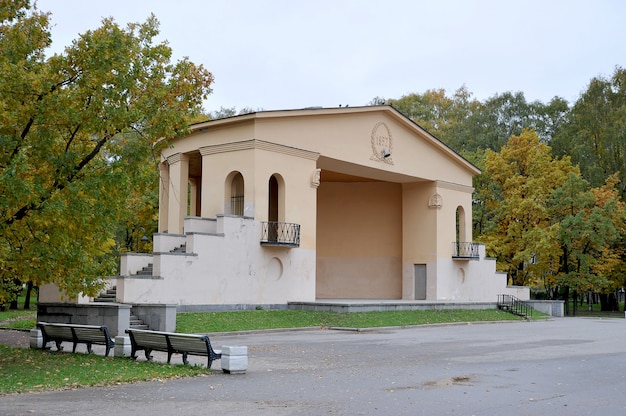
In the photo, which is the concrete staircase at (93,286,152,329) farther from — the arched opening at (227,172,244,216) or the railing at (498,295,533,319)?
the railing at (498,295,533,319)

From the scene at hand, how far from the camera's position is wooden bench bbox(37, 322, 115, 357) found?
15.9 m

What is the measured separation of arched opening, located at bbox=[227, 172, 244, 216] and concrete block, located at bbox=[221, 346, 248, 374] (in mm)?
17667

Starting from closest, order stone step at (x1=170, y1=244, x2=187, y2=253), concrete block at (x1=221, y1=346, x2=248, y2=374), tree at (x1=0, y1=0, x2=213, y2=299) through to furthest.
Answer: concrete block at (x1=221, y1=346, x2=248, y2=374) < tree at (x1=0, y1=0, x2=213, y2=299) < stone step at (x1=170, y1=244, x2=187, y2=253)

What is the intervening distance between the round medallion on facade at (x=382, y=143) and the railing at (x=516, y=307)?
9.27 metres

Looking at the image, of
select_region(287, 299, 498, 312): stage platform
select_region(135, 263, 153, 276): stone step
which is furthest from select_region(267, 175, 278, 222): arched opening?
select_region(135, 263, 153, 276): stone step

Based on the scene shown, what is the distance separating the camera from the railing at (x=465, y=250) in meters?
38.6

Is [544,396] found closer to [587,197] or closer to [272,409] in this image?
[272,409]

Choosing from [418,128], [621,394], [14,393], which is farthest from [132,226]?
[621,394]

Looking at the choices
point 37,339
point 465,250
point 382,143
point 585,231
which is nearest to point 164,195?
point 382,143

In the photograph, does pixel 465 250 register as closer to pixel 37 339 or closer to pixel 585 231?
pixel 585 231

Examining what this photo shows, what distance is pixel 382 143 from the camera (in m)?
34.7

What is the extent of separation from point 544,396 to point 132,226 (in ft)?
118

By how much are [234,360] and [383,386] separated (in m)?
2.90

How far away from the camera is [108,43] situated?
1506 centimetres
